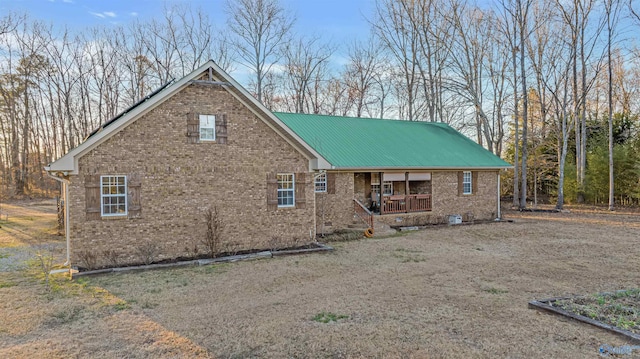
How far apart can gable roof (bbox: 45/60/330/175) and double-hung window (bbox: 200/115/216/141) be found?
3.48 ft

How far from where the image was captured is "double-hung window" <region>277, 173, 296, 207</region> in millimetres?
13805

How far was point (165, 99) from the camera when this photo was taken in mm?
11812

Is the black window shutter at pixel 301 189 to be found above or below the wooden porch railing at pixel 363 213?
above

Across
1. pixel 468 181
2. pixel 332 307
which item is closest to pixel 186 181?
pixel 332 307

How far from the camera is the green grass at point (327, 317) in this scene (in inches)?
269

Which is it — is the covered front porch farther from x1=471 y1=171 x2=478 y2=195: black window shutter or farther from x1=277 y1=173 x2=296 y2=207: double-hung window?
x1=277 y1=173 x2=296 y2=207: double-hung window

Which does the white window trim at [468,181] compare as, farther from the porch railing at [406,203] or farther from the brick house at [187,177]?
the brick house at [187,177]

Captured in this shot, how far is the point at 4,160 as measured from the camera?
44.3 meters

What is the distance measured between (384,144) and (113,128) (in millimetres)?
13284

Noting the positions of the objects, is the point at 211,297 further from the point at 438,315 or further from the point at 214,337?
the point at 438,315

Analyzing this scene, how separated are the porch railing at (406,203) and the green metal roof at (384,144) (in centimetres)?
153

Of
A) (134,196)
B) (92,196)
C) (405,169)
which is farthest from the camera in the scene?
(405,169)

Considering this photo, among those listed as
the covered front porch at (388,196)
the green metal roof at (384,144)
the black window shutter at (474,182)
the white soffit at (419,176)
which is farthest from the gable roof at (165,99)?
the black window shutter at (474,182)

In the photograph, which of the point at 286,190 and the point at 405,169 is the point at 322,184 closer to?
the point at 286,190
